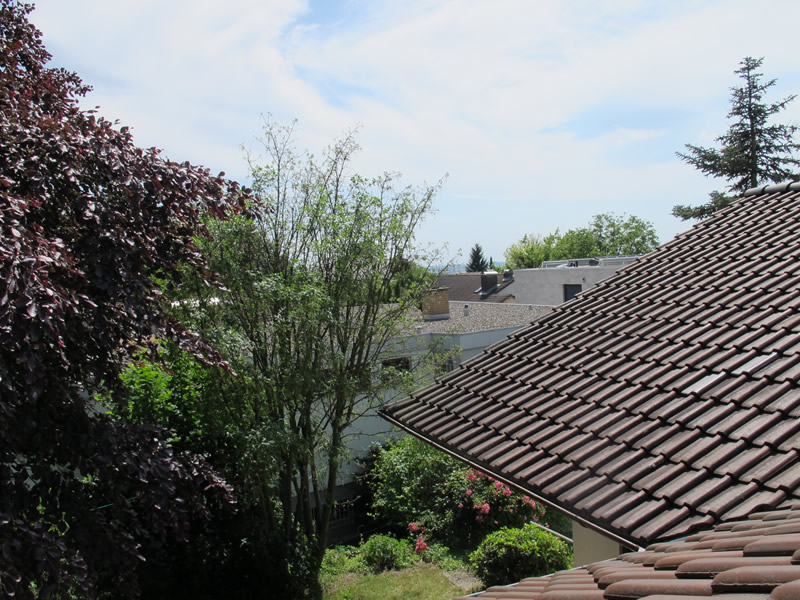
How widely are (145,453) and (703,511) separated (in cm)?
390

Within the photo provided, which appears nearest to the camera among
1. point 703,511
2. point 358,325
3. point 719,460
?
point 703,511

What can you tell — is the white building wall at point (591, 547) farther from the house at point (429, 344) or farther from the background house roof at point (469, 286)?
the background house roof at point (469, 286)

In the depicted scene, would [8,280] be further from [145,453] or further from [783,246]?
[783,246]

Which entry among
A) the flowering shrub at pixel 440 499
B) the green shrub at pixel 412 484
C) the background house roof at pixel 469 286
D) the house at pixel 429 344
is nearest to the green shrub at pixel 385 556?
the flowering shrub at pixel 440 499

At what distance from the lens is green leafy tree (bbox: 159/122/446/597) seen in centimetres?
953

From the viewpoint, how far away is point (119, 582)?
4.73m

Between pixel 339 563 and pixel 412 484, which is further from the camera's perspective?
pixel 412 484

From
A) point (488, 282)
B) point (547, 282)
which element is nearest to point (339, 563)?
point (547, 282)

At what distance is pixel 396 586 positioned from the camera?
35.6 feet

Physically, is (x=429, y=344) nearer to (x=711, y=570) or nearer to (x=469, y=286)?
(x=711, y=570)

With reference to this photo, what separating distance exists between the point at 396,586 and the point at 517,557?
222 centimetres

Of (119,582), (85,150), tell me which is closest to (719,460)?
(119,582)

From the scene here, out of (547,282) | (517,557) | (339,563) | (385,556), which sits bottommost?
(339,563)

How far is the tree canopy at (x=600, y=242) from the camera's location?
64.8 meters
